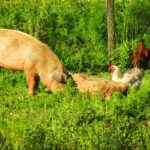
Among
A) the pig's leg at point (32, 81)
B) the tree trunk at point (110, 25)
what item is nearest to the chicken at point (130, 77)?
the pig's leg at point (32, 81)

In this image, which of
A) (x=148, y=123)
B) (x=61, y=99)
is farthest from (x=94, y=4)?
(x=148, y=123)

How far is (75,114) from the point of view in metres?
7.22

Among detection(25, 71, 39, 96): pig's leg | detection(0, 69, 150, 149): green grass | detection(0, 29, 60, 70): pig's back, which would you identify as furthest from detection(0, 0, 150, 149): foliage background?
detection(0, 29, 60, 70): pig's back

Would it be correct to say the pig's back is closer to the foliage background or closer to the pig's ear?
the pig's ear

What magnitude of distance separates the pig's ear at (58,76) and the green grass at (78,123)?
18.0 inches

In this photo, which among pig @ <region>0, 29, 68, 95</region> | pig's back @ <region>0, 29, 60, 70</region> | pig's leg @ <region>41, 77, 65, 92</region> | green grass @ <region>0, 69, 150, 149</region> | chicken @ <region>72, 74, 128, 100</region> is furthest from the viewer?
pig's back @ <region>0, 29, 60, 70</region>

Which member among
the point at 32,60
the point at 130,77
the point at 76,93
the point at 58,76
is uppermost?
the point at 32,60

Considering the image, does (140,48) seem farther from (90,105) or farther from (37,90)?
(90,105)

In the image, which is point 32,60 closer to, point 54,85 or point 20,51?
point 20,51

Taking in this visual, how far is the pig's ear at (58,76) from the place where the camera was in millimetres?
9172

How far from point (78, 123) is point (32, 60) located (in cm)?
238

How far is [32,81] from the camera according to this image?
375 inches

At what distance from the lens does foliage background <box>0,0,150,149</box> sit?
21.8ft

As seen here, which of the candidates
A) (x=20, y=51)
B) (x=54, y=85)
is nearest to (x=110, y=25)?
(x=20, y=51)
